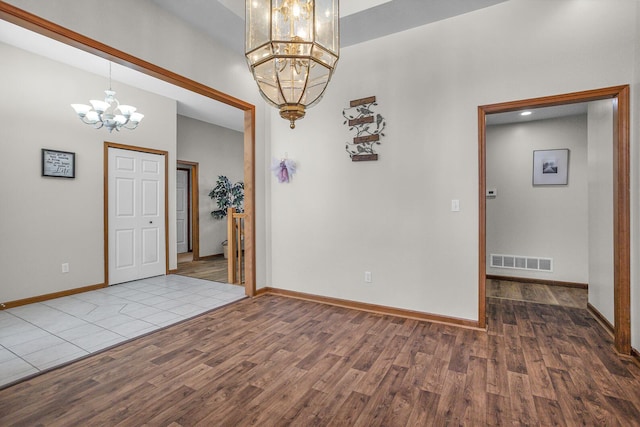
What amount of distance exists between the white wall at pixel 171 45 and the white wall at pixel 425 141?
1.36 ft

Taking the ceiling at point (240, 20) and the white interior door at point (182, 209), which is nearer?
the ceiling at point (240, 20)

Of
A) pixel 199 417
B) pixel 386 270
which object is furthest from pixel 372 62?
pixel 199 417

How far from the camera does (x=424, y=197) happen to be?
311 cm

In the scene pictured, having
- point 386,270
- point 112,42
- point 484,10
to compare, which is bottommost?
point 386,270

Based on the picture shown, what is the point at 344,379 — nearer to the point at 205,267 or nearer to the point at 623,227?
the point at 623,227

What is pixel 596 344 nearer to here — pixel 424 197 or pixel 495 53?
pixel 424 197

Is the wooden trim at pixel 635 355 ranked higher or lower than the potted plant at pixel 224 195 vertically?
lower

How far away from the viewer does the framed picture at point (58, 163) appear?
12.5 feet

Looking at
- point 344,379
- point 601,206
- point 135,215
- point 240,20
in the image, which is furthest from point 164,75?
point 601,206

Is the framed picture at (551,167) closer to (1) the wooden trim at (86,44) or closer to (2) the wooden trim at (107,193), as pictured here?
(1) the wooden trim at (86,44)

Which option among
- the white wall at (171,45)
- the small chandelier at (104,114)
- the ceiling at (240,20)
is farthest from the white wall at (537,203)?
the small chandelier at (104,114)

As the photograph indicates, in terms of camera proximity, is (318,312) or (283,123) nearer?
(318,312)

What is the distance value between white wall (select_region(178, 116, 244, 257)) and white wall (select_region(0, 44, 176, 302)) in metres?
1.69

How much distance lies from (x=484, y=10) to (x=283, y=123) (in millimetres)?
2429
